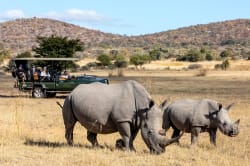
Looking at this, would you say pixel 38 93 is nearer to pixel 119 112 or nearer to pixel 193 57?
pixel 119 112

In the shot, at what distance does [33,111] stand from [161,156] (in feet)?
41.8

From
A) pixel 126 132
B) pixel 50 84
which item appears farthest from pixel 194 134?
pixel 50 84

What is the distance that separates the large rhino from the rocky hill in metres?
134

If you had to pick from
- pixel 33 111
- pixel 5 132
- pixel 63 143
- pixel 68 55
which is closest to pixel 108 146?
pixel 63 143

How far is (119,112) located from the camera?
1256 centimetres

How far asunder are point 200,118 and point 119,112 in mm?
2927

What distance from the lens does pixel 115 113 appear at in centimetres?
1259

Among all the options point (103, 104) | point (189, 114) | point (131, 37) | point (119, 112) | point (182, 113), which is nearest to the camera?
point (119, 112)

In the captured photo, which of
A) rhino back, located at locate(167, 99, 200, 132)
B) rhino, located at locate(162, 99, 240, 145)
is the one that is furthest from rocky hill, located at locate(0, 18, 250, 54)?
rhino, located at locate(162, 99, 240, 145)

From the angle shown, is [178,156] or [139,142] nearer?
[178,156]

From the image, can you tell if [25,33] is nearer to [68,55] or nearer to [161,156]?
[68,55]

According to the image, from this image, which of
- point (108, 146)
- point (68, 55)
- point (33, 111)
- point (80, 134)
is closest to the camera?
point (108, 146)

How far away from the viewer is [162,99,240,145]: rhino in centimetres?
1429

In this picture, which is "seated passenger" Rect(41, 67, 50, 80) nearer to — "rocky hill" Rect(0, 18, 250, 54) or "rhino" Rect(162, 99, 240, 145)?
"rhino" Rect(162, 99, 240, 145)
